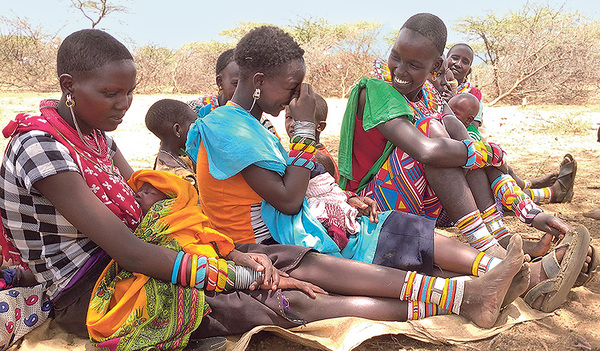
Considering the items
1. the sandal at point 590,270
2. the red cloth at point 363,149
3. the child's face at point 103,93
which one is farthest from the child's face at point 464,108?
the child's face at point 103,93

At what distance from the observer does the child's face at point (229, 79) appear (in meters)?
3.84

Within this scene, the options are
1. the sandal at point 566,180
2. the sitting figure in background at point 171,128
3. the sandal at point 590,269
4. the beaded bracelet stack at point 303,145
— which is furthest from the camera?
the sandal at point 566,180

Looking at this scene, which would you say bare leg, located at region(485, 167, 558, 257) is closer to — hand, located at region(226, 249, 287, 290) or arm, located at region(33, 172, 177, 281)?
hand, located at region(226, 249, 287, 290)

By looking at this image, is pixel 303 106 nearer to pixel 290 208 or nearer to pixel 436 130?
pixel 290 208

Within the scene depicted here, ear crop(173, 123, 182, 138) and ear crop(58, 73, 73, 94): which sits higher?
ear crop(58, 73, 73, 94)

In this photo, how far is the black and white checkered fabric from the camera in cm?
199

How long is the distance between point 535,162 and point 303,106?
14.8ft

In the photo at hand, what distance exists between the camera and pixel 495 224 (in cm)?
295

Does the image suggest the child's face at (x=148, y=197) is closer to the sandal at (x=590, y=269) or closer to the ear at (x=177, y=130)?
the ear at (x=177, y=130)

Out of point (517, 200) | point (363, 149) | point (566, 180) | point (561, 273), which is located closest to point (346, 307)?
point (561, 273)

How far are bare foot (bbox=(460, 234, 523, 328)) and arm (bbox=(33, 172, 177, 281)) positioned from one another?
4.35 feet

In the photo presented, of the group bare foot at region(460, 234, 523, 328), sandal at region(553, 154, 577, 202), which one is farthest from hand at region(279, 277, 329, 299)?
sandal at region(553, 154, 577, 202)

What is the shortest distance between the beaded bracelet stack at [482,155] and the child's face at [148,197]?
1626mm

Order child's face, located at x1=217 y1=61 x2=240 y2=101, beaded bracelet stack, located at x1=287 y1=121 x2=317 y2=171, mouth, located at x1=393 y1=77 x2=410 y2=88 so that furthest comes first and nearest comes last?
child's face, located at x1=217 y1=61 x2=240 y2=101 < mouth, located at x1=393 y1=77 x2=410 y2=88 < beaded bracelet stack, located at x1=287 y1=121 x2=317 y2=171
